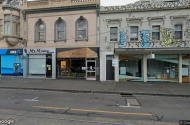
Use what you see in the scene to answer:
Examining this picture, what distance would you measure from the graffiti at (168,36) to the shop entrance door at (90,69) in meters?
7.91

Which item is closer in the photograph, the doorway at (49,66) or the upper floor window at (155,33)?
the upper floor window at (155,33)

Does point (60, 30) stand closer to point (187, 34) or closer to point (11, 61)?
point (11, 61)

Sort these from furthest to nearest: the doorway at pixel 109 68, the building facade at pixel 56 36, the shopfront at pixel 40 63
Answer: the shopfront at pixel 40 63
the building facade at pixel 56 36
the doorway at pixel 109 68

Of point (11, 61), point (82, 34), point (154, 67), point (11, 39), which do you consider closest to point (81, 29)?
point (82, 34)

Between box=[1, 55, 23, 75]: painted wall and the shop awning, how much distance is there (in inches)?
228

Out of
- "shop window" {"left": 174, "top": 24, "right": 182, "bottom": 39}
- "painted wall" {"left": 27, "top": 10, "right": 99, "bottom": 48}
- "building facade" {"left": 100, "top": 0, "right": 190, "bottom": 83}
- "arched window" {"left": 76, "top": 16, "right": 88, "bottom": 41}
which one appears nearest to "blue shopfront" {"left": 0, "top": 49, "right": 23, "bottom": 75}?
"painted wall" {"left": 27, "top": 10, "right": 99, "bottom": 48}

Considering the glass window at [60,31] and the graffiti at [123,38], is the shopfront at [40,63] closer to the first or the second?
the glass window at [60,31]

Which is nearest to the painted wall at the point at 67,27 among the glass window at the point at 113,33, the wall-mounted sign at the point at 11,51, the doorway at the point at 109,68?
the wall-mounted sign at the point at 11,51

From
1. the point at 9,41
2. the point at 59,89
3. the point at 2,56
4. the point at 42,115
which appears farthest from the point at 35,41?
the point at 42,115

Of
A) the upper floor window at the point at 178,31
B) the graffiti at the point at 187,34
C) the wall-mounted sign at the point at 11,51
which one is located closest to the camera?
the graffiti at the point at 187,34

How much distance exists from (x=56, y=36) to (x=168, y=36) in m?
12.6

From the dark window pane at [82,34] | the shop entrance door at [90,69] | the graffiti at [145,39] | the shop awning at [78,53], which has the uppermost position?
the dark window pane at [82,34]

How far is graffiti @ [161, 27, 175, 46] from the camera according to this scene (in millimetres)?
11727

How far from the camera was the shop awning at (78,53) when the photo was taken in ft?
42.8
